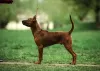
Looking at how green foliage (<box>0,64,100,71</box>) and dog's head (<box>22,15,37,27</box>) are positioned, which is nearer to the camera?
green foliage (<box>0,64,100,71</box>)

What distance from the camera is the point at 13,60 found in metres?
15.0

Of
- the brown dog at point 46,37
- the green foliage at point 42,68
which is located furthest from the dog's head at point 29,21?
the green foliage at point 42,68

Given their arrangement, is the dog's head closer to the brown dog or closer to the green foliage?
the brown dog

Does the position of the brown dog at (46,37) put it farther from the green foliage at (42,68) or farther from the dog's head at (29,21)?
the green foliage at (42,68)

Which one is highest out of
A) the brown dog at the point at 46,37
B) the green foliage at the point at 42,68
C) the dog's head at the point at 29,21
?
the dog's head at the point at 29,21

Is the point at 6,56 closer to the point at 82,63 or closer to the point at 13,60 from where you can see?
the point at 13,60

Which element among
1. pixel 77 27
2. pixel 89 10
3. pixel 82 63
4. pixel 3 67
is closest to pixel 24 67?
pixel 3 67

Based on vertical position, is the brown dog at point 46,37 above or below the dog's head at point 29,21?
below

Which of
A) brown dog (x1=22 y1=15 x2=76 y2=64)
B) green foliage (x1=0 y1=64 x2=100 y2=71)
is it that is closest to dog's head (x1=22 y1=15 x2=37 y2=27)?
brown dog (x1=22 y1=15 x2=76 y2=64)

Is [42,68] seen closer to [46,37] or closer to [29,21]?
[46,37]

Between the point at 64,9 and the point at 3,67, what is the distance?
47014mm

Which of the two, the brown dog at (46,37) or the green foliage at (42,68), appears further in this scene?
the brown dog at (46,37)

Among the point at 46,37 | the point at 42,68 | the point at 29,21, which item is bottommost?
the point at 42,68

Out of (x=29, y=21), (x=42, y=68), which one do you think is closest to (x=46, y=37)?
(x=29, y=21)
